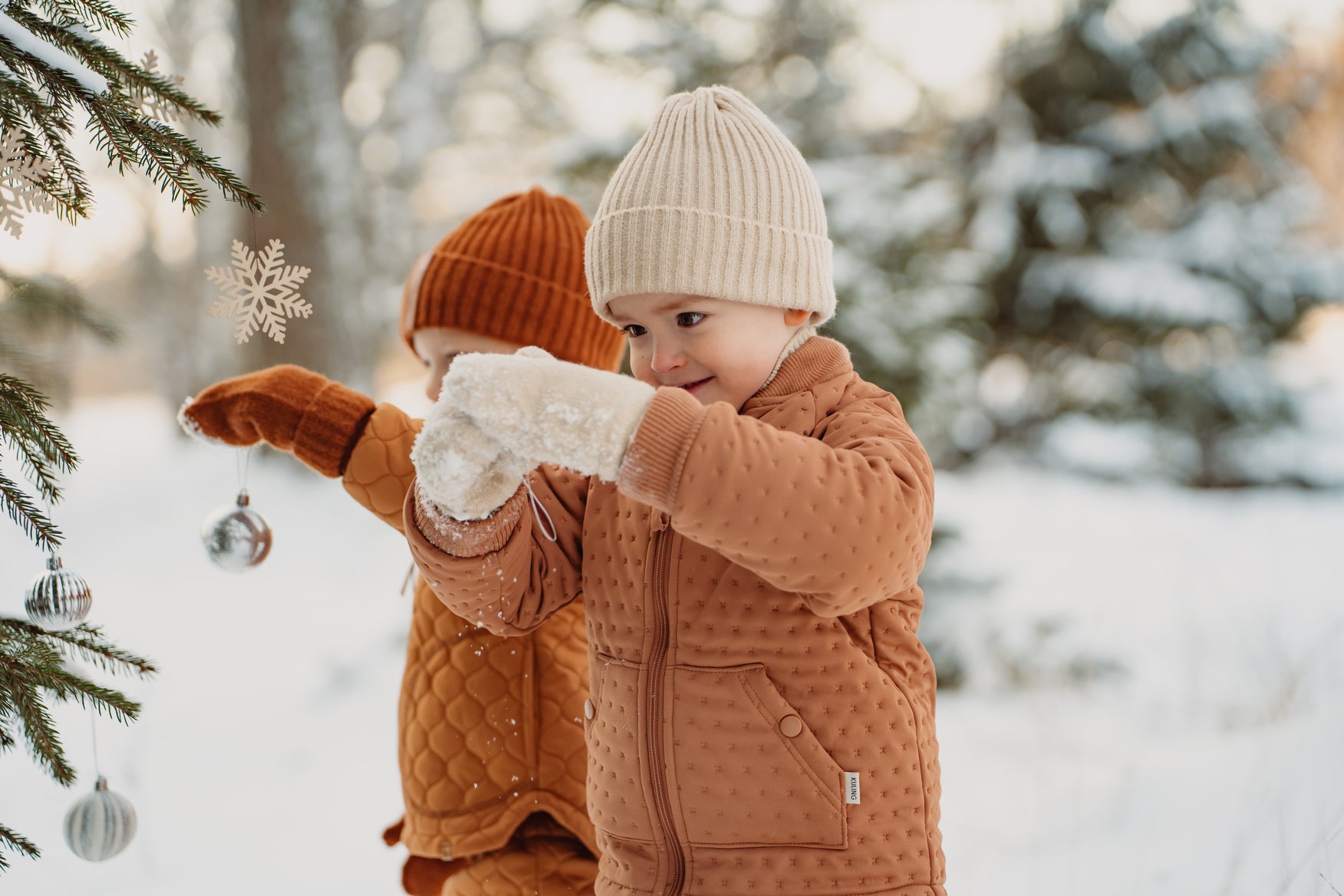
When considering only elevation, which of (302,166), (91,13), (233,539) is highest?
(302,166)

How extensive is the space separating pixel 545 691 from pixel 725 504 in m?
0.85

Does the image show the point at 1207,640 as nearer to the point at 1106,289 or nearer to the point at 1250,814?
the point at 1250,814

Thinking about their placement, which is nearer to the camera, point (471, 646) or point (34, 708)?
point (34, 708)

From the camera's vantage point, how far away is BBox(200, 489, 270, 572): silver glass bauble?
1.71m

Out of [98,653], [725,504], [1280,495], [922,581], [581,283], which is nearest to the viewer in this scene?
[725,504]

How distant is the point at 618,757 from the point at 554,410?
502 millimetres

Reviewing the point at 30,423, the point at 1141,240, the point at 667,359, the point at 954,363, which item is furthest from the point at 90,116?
the point at 1141,240

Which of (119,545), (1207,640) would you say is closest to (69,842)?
(119,545)

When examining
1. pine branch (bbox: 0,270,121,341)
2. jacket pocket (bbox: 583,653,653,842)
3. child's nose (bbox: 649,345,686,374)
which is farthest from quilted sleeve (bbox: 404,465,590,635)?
pine branch (bbox: 0,270,121,341)

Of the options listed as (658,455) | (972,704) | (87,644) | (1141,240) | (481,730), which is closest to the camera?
(658,455)

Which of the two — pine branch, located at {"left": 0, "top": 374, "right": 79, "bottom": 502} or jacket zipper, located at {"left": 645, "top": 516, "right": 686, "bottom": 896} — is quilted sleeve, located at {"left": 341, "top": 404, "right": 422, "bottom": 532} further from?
jacket zipper, located at {"left": 645, "top": 516, "right": 686, "bottom": 896}

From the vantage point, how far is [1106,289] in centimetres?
733

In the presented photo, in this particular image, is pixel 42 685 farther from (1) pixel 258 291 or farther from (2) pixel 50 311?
(2) pixel 50 311

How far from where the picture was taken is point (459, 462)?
108cm
